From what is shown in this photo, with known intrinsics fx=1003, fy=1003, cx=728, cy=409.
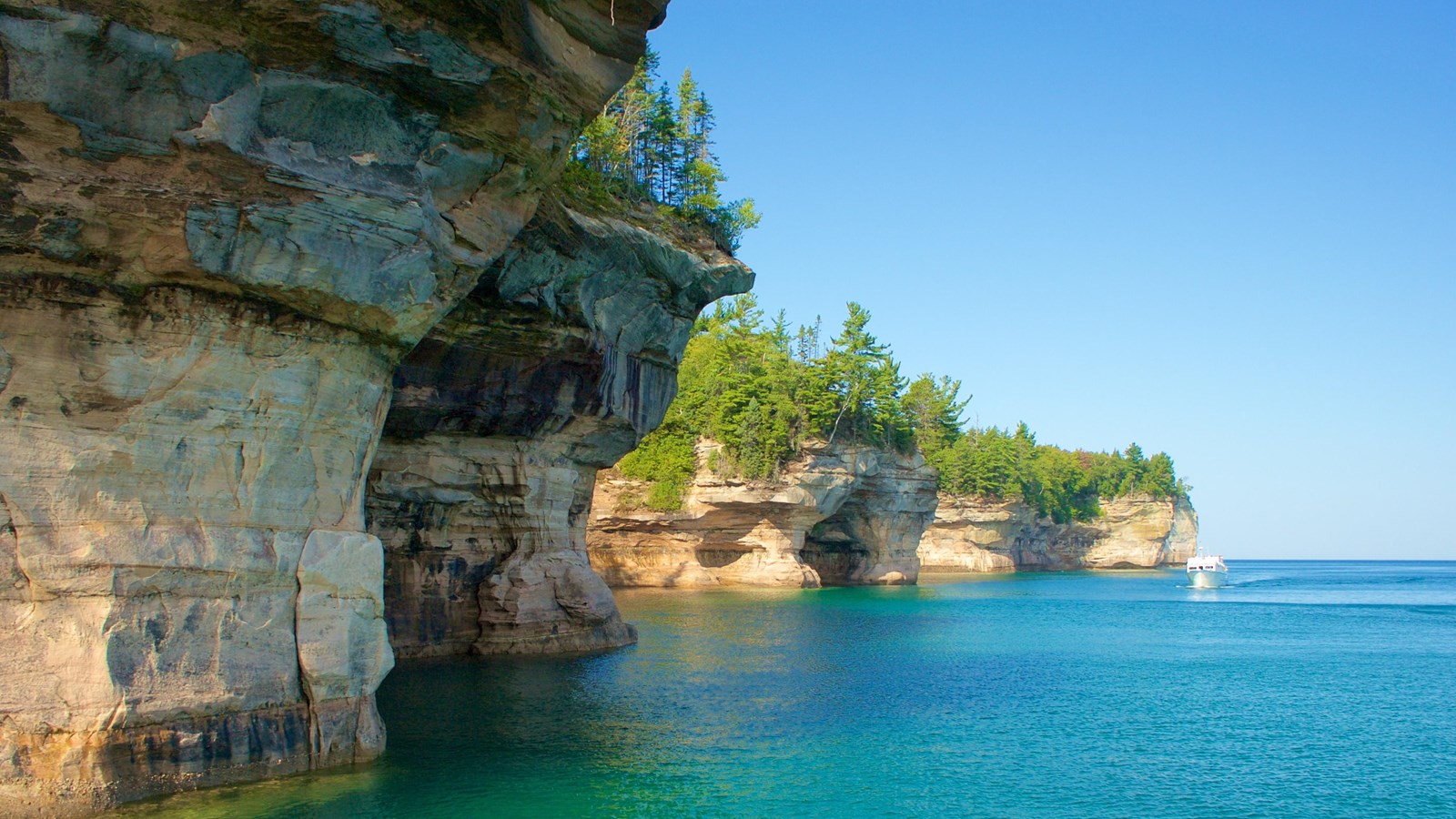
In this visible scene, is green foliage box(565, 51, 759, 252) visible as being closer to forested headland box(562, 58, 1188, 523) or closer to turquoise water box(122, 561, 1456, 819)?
forested headland box(562, 58, 1188, 523)

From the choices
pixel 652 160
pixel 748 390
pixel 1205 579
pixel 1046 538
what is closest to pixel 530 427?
pixel 652 160

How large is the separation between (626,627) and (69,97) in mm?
22698

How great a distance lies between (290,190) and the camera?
40.9ft

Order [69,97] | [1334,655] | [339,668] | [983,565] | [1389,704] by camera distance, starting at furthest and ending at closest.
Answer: [983,565] < [1334,655] < [1389,704] < [339,668] < [69,97]

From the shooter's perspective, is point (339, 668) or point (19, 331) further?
point (339, 668)

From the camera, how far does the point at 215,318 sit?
13.0 m

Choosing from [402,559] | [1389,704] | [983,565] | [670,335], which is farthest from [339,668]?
[983,565]

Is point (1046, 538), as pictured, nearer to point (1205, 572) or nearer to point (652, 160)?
point (1205, 572)

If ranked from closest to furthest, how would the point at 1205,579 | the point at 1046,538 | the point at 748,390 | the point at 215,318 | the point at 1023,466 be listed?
the point at 215,318 → the point at 748,390 → the point at 1205,579 → the point at 1023,466 → the point at 1046,538

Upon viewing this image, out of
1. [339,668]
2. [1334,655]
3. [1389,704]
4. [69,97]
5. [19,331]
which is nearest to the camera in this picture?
[69,97]

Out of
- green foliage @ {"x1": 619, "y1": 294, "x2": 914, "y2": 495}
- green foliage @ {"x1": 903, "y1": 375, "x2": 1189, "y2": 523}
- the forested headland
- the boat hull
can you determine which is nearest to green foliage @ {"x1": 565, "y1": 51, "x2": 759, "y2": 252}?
the forested headland

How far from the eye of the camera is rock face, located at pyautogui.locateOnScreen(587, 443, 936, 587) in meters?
53.0

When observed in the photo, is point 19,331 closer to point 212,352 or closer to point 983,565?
point 212,352

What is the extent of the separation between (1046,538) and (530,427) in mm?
89365
